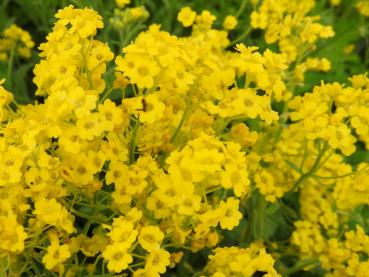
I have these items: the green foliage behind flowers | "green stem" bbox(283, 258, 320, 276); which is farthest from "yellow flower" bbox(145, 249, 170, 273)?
"green stem" bbox(283, 258, 320, 276)

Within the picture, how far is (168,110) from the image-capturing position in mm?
1293

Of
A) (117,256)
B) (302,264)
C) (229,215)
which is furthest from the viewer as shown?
(302,264)

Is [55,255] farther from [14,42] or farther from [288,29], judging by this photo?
[14,42]

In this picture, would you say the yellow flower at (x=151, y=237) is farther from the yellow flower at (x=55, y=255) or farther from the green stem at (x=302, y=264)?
the green stem at (x=302, y=264)

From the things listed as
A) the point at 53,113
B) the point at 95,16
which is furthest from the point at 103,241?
the point at 95,16

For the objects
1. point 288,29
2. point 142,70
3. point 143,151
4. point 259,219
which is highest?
point 288,29

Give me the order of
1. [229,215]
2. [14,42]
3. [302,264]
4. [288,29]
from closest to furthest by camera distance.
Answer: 1. [229,215]
2. [302,264]
3. [288,29]
4. [14,42]

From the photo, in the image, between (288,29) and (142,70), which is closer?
(142,70)

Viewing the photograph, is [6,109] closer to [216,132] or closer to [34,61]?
[216,132]

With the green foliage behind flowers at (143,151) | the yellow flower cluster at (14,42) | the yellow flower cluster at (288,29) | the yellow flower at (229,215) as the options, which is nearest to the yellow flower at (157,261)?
the green foliage behind flowers at (143,151)

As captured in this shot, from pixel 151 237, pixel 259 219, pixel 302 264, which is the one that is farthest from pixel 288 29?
pixel 151 237

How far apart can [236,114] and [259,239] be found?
571 mm

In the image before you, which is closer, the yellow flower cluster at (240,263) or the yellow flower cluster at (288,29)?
the yellow flower cluster at (240,263)

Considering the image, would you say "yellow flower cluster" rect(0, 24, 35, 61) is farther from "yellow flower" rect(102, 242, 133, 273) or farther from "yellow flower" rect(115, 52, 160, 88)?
"yellow flower" rect(102, 242, 133, 273)
